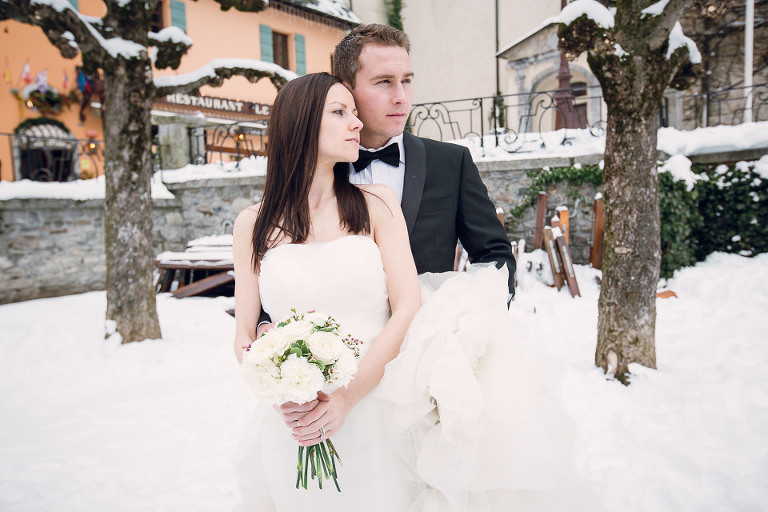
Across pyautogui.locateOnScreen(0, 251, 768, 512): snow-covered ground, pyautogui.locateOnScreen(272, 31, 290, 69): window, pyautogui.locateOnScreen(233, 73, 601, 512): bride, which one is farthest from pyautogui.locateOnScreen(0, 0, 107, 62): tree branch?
pyautogui.locateOnScreen(272, 31, 290, 69): window

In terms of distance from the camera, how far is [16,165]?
13.0 m

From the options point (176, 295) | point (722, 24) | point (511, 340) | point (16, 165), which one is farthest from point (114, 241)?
point (722, 24)

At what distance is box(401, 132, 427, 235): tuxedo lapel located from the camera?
204 centimetres

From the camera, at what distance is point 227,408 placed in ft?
14.6

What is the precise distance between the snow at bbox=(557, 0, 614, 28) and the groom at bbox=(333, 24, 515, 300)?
283cm

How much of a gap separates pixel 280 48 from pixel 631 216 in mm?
17031

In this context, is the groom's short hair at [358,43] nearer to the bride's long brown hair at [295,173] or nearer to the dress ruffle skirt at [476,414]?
the bride's long brown hair at [295,173]

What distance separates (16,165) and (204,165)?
19.6 ft

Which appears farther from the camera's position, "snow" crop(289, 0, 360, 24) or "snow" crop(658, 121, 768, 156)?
"snow" crop(289, 0, 360, 24)

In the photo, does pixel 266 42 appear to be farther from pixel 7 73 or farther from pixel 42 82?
pixel 7 73

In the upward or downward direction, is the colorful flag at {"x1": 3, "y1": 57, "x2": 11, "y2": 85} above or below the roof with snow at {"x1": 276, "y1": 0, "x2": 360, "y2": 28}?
below

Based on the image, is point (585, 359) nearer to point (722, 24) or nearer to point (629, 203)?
point (629, 203)

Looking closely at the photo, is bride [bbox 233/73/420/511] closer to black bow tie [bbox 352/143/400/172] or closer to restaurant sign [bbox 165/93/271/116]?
black bow tie [bbox 352/143/400/172]

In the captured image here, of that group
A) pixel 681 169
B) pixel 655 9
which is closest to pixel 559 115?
pixel 681 169
